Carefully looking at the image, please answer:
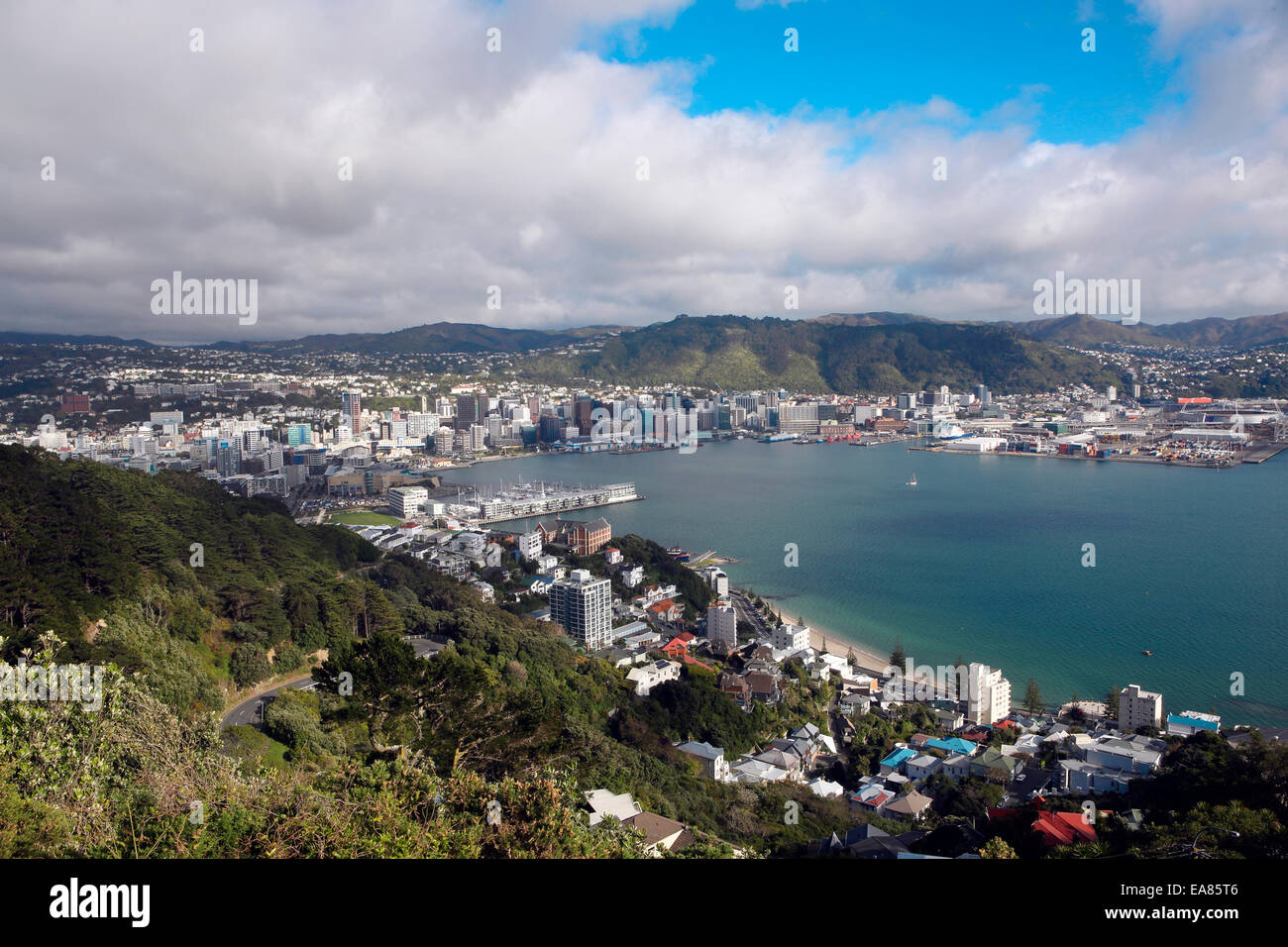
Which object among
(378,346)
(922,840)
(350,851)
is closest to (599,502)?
(922,840)

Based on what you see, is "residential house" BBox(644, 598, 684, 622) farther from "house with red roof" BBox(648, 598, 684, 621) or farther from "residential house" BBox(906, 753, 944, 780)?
"residential house" BBox(906, 753, 944, 780)

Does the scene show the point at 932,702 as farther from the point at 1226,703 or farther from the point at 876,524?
the point at 876,524

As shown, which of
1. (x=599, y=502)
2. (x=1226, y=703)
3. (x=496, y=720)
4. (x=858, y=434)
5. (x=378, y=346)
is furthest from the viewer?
(x=378, y=346)

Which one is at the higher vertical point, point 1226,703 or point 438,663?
point 438,663

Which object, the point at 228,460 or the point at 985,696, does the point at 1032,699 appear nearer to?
the point at 985,696

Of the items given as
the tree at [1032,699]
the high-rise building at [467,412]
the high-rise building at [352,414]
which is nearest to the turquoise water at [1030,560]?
the tree at [1032,699]

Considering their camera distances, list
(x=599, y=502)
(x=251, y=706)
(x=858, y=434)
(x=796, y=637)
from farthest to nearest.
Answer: (x=858, y=434)
(x=599, y=502)
(x=796, y=637)
(x=251, y=706)

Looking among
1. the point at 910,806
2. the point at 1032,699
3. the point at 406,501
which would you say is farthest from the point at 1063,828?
the point at 406,501
